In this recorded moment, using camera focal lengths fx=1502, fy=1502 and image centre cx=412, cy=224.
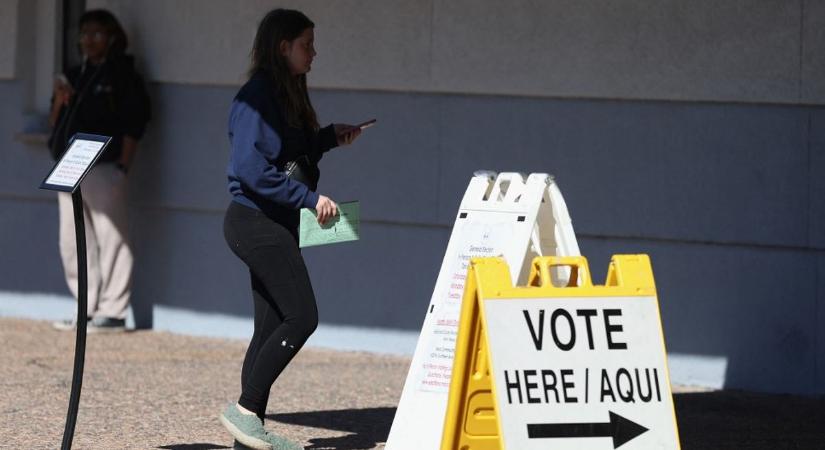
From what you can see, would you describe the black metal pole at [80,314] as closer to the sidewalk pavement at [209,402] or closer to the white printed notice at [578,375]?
the sidewalk pavement at [209,402]

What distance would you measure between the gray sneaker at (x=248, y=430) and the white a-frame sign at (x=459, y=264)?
50 centimetres

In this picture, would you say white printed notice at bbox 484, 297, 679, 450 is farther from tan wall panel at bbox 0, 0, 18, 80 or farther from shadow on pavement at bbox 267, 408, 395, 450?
tan wall panel at bbox 0, 0, 18, 80

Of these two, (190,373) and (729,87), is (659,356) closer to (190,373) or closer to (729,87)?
(729,87)

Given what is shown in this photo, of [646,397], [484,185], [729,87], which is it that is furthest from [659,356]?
[729,87]

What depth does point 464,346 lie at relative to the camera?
5.09 metres

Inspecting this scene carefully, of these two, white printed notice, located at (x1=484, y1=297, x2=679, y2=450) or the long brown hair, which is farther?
the long brown hair

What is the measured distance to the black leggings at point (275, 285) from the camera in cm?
581

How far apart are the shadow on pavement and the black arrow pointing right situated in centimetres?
181

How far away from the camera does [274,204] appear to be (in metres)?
5.86

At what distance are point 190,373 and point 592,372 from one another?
4.00m

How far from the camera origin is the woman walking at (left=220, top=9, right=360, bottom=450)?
18.9 feet

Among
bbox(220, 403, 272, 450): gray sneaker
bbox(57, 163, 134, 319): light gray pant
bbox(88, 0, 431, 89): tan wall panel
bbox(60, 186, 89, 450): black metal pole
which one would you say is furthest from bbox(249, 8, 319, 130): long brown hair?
bbox(57, 163, 134, 319): light gray pant

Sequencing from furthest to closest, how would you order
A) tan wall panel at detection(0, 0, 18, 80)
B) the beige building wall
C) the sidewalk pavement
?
tan wall panel at detection(0, 0, 18, 80) < the beige building wall < the sidewalk pavement

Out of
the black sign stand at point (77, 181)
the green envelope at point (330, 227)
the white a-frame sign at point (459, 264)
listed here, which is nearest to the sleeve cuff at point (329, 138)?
the green envelope at point (330, 227)
